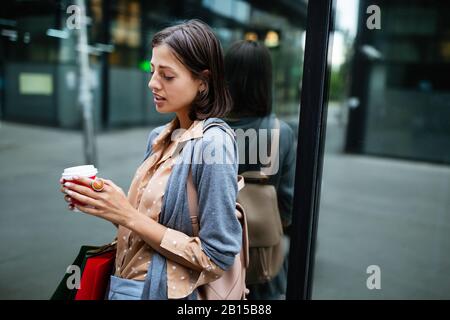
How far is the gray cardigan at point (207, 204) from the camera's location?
129 cm

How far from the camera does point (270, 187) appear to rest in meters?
2.03

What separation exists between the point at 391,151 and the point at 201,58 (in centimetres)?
1022

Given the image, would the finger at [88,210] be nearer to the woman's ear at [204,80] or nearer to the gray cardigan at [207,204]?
the gray cardigan at [207,204]

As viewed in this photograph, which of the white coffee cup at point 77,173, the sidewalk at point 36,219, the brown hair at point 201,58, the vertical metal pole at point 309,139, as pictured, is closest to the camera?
the white coffee cup at point 77,173

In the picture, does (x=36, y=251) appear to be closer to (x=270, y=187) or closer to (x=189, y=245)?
(x=270, y=187)

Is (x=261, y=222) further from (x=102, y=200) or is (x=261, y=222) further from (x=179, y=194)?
(x=102, y=200)

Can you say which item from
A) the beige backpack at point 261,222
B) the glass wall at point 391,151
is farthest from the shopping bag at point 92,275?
the glass wall at point 391,151

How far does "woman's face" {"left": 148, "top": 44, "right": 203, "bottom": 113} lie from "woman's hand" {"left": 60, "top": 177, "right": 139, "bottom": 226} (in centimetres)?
31

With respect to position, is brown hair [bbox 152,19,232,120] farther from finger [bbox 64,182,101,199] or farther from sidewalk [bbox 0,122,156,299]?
sidewalk [bbox 0,122,156,299]

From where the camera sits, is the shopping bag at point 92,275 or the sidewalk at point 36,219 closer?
the shopping bag at point 92,275

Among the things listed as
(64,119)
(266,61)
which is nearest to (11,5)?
(266,61)

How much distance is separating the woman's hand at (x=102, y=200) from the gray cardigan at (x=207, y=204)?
0.11 m

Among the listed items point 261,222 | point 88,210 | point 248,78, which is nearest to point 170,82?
point 88,210

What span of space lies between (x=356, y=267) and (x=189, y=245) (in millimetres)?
3385
